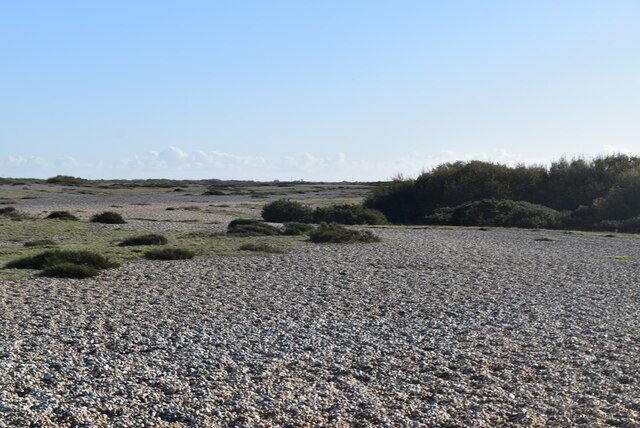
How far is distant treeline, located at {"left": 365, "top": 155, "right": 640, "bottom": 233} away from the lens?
33750 millimetres

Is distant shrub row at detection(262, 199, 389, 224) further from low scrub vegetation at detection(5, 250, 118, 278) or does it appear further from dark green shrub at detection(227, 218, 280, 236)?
low scrub vegetation at detection(5, 250, 118, 278)

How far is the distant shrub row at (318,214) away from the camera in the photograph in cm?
3334

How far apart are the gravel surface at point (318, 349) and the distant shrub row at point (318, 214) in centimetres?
1793

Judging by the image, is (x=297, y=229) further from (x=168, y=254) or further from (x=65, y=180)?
(x=65, y=180)

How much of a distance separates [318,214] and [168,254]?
17.4m

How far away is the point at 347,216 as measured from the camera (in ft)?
110

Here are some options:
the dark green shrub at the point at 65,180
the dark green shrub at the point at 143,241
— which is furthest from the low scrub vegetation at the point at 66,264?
the dark green shrub at the point at 65,180

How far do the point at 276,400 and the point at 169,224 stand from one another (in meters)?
23.5

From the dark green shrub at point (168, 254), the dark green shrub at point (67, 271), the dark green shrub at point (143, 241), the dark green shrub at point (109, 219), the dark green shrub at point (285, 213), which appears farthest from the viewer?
the dark green shrub at point (285, 213)

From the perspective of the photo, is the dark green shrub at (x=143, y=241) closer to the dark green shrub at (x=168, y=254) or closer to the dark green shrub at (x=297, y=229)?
the dark green shrub at (x=168, y=254)

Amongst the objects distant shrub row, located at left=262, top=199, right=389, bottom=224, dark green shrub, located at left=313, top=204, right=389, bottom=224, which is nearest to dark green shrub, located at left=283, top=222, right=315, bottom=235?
dark green shrub, located at left=313, top=204, right=389, bottom=224

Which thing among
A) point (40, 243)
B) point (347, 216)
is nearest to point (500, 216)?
point (347, 216)

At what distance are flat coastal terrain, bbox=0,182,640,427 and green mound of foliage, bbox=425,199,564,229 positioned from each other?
17216 mm

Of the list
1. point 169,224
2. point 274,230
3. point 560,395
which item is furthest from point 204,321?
point 169,224
